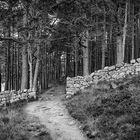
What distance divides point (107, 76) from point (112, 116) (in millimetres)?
6431

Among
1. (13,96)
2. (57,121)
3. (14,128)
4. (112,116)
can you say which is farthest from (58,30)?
(13,96)

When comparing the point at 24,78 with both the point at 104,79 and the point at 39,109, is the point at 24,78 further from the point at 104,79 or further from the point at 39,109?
the point at 104,79

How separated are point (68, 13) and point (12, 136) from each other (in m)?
7.57

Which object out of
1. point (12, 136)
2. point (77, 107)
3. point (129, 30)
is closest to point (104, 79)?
point (77, 107)

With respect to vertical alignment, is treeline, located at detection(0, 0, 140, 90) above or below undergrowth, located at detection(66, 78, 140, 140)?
above

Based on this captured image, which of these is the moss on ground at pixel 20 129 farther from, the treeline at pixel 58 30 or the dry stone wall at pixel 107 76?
the dry stone wall at pixel 107 76

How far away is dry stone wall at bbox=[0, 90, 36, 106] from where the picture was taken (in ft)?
42.2

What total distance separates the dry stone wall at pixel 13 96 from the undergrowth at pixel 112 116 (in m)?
4.76

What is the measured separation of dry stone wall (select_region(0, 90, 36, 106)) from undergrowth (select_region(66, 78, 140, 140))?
4756mm

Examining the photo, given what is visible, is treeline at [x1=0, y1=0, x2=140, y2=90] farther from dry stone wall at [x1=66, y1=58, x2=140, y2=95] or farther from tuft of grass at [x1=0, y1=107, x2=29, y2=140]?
tuft of grass at [x1=0, y1=107, x2=29, y2=140]

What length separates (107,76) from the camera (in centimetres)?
1368

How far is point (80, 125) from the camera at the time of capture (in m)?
8.19

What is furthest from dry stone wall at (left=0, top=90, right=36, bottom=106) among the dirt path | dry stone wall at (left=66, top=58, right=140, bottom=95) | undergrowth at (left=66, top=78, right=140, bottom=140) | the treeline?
undergrowth at (left=66, top=78, right=140, bottom=140)

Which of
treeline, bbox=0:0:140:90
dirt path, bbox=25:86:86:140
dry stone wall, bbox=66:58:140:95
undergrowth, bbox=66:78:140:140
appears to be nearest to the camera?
undergrowth, bbox=66:78:140:140
